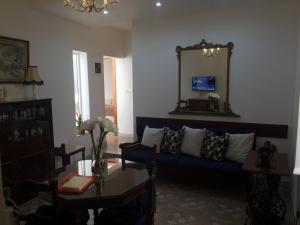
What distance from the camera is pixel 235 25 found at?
151 inches

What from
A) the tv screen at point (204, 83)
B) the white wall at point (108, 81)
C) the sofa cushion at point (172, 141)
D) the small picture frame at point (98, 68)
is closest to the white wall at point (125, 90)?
the white wall at point (108, 81)

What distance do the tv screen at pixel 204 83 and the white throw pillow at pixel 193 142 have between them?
2.19 feet

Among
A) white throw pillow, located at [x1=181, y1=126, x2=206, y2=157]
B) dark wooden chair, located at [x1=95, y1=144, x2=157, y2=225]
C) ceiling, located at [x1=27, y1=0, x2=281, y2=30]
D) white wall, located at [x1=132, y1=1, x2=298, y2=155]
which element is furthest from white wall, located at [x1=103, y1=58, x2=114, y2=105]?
dark wooden chair, located at [x1=95, y1=144, x2=157, y2=225]

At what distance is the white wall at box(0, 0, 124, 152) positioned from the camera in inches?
144

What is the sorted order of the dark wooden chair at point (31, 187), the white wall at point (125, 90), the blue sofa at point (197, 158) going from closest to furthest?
the dark wooden chair at point (31, 187)
the blue sofa at point (197, 158)
the white wall at point (125, 90)

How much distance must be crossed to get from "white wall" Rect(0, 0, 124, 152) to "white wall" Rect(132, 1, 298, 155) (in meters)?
1.36

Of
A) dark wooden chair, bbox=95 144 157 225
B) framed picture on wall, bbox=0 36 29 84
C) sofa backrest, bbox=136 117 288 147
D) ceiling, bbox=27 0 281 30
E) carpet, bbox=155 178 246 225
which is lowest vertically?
carpet, bbox=155 178 246 225

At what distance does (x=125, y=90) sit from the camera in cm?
682

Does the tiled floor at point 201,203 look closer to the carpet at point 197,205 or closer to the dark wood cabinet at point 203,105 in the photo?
the carpet at point 197,205

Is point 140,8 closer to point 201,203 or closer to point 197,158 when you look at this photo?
point 197,158

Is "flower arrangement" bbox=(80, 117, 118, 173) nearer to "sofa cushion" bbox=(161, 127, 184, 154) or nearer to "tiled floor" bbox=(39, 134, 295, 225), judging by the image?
"tiled floor" bbox=(39, 134, 295, 225)

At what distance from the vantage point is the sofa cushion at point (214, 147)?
3.59 meters

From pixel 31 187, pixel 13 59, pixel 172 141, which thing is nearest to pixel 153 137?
pixel 172 141

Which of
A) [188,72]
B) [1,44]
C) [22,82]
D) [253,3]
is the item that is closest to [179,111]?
[188,72]
